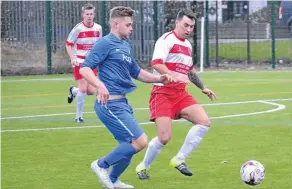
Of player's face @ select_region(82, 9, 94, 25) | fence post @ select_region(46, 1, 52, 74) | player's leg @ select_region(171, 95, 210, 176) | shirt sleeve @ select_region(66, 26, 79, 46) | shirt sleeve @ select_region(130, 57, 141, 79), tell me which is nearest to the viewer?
shirt sleeve @ select_region(130, 57, 141, 79)

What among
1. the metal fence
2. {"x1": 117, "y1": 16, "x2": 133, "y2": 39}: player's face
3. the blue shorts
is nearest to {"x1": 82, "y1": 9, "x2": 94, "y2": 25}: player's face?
{"x1": 117, "y1": 16, "x2": 133, "y2": 39}: player's face

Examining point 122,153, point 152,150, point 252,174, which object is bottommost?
point 252,174

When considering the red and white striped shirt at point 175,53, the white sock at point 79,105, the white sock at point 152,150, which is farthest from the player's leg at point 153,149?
the white sock at point 79,105

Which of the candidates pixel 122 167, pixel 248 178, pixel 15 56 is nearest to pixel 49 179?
pixel 122 167

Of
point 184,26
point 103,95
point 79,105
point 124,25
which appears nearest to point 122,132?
point 103,95

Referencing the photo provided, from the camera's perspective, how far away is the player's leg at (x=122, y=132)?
920cm

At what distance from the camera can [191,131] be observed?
34.0 ft

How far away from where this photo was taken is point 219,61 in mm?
32594

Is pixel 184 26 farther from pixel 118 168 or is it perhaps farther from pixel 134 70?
pixel 118 168

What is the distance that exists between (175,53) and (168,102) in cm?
68

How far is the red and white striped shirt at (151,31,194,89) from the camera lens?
34.9 feet

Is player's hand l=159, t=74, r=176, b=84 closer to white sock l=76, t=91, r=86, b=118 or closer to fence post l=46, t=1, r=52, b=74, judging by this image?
white sock l=76, t=91, r=86, b=118

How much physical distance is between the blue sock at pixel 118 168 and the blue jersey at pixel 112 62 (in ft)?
2.53

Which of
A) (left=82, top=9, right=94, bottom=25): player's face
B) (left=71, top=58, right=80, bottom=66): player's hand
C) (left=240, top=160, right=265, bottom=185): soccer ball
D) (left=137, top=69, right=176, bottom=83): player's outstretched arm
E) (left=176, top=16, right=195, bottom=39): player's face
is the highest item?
(left=82, top=9, right=94, bottom=25): player's face
